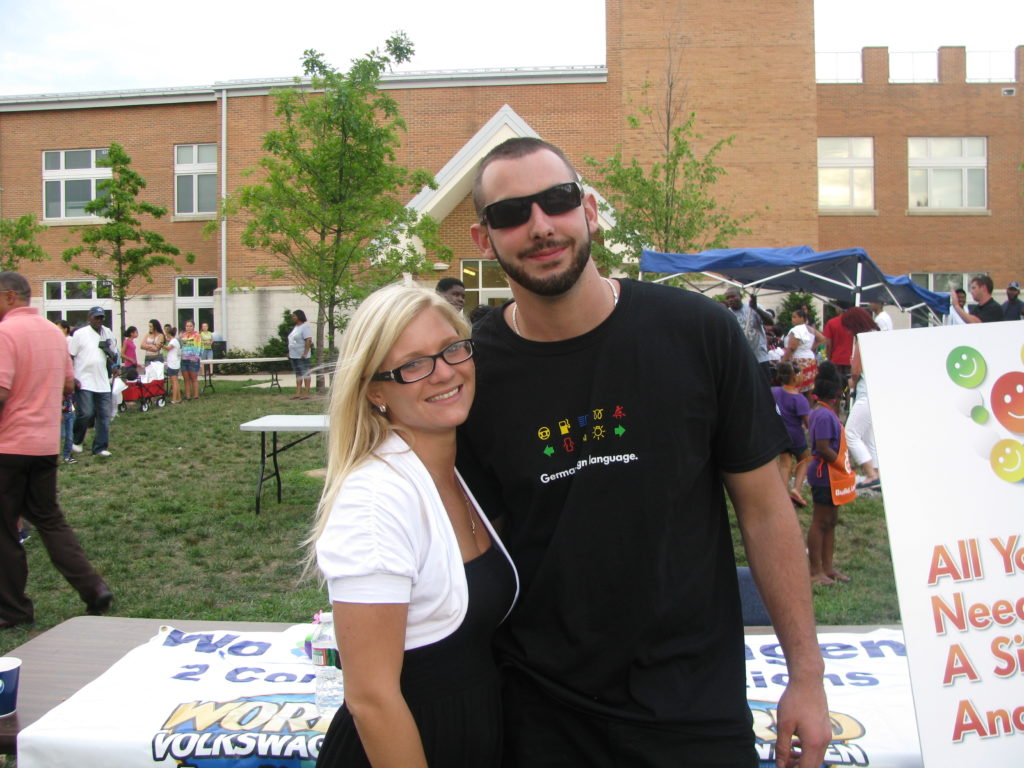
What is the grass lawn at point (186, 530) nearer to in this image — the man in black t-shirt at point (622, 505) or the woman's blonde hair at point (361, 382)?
the woman's blonde hair at point (361, 382)

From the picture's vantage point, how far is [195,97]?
2928 cm

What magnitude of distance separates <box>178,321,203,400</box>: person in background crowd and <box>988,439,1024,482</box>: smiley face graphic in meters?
17.6

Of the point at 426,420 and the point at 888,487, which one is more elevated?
the point at 426,420

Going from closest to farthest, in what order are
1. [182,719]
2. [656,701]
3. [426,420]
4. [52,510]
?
[656,701] → [426,420] → [182,719] → [52,510]

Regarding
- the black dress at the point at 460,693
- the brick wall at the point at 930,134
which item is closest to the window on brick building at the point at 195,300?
the brick wall at the point at 930,134

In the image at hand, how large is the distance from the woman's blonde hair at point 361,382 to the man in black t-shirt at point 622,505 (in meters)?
0.27

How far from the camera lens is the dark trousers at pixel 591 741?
1.78m

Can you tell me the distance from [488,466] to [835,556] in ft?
18.8

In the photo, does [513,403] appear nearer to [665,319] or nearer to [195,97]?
[665,319]

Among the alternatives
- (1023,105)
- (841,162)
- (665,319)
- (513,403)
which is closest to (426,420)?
(513,403)

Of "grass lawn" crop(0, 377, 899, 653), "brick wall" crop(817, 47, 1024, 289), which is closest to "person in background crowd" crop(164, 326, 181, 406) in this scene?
"grass lawn" crop(0, 377, 899, 653)

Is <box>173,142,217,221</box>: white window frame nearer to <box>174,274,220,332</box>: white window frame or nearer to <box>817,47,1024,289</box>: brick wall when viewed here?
<box>174,274,220,332</box>: white window frame

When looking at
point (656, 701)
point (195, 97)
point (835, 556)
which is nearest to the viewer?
point (656, 701)

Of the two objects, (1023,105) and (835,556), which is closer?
(835,556)
